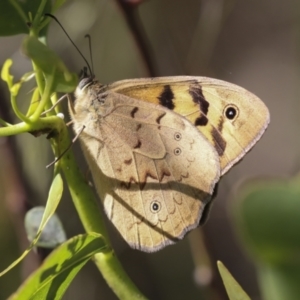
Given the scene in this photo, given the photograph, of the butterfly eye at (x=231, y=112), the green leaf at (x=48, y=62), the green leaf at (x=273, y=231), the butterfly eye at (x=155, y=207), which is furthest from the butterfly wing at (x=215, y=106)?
the green leaf at (x=273, y=231)

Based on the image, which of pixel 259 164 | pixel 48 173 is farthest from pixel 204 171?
pixel 259 164

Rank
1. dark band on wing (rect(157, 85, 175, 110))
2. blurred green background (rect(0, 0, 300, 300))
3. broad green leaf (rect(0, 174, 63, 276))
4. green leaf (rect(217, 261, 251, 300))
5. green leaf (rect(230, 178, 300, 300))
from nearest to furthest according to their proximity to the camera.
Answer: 1. green leaf (rect(230, 178, 300, 300))
2. green leaf (rect(217, 261, 251, 300))
3. broad green leaf (rect(0, 174, 63, 276))
4. dark band on wing (rect(157, 85, 175, 110))
5. blurred green background (rect(0, 0, 300, 300))

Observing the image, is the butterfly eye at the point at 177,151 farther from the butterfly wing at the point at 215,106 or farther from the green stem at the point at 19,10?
the green stem at the point at 19,10

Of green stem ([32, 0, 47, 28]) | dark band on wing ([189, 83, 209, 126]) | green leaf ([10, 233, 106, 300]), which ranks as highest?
green stem ([32, 0, 47, 28])

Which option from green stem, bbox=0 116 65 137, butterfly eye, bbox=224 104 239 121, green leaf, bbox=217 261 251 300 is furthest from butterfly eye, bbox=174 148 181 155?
green leaf, bbox=217 261 251 300

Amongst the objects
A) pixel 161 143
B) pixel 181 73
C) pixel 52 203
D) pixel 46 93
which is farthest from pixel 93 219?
pixel 181 73

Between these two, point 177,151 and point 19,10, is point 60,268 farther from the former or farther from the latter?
point 177,151

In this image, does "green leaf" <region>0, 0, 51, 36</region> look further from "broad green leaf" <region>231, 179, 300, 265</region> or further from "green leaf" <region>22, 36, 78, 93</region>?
"broad green leaf" <region>231, 179, 300, 265</region>

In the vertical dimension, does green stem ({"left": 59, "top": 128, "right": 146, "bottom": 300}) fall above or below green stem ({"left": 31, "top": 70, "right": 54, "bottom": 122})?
below
